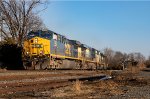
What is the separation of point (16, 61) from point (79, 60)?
10.9m

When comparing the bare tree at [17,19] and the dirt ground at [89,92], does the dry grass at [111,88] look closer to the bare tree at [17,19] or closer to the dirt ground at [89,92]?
the dirt ground at [89,92]

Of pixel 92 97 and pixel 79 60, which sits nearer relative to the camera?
pixel 92 97

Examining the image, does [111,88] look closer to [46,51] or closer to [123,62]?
[46,51]

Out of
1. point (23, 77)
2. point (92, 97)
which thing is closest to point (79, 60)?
point (23, 77)

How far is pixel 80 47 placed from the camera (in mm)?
42000

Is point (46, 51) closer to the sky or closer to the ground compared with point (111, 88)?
closer to the sky

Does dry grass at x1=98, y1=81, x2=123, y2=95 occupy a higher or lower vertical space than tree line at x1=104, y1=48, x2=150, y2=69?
lower

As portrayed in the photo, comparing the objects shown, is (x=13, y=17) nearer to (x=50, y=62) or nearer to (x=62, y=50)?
(x=62, y=50)

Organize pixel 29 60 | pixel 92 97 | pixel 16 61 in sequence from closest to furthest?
pixel 92 97, pixel 29 60, pixel 16 61

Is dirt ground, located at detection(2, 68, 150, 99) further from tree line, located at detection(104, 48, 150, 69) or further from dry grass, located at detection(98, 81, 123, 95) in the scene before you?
tree line, located at detection(104, 48, 150, 69)

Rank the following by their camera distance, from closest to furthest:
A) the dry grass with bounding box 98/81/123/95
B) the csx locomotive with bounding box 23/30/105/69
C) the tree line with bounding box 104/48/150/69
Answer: the dry grass with bounding box 98/81/123/95, the csx locomotive with bounding box 23/30/105/69, the tree line with bounding box 104/48/150/69

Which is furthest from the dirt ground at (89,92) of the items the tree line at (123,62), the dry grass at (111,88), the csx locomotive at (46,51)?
the tree line at (123,62)

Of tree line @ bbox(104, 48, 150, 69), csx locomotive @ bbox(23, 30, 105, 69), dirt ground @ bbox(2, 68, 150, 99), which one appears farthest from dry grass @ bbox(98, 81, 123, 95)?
tree line @ bbox(104, 48, 150, 69)

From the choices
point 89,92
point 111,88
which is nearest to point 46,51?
point 111,88
